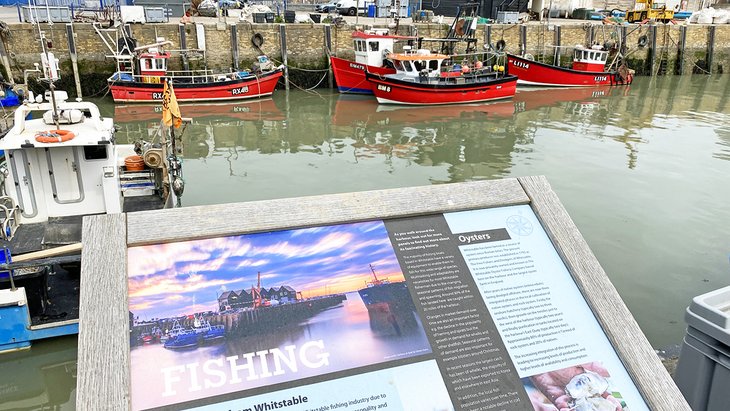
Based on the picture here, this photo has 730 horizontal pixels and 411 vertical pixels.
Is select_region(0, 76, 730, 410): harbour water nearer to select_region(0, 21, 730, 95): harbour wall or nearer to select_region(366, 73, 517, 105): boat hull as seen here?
select_region(366, 73, 517, 105): boat hull

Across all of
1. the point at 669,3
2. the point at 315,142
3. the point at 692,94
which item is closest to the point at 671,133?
the point at 692,94

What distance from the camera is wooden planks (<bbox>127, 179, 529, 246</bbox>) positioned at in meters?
2.83

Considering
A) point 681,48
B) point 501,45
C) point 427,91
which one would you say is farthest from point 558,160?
point 681,48

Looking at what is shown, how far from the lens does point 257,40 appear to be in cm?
2473

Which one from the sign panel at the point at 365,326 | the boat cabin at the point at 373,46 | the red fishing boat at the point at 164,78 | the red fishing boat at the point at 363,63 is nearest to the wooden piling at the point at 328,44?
the red fishing boat at the point at 363,63

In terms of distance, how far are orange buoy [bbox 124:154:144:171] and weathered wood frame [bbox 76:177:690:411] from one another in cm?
724

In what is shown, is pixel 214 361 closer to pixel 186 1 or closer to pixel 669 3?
pixel 186 1

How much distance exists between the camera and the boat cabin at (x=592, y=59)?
28.8 m

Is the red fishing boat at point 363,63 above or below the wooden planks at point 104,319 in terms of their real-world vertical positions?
below

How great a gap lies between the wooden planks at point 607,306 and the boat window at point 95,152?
6.46 meters

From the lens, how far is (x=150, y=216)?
2885mm

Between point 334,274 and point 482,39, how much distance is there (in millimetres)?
28616

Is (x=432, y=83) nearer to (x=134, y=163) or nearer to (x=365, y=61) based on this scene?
(x=365, y=61)

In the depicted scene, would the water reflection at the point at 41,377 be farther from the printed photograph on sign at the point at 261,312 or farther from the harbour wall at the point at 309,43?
the harbour wall at the point at 309,43
